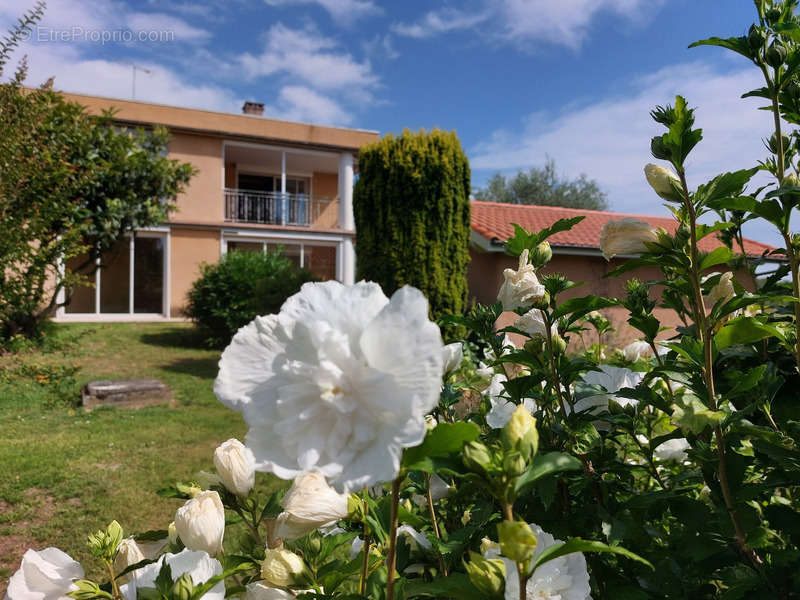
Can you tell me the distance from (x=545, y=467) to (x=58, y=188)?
873cm

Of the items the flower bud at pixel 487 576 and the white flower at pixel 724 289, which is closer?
the flower bud at pixel 487 576

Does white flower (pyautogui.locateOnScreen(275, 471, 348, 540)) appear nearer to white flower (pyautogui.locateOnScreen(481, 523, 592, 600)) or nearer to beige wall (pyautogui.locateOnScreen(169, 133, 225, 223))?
white flower (pyautogui.locateOnScreen(481, 523, 592, 600))

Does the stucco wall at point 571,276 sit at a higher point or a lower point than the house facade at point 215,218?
lower

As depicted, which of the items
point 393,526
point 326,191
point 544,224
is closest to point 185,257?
point 326,191

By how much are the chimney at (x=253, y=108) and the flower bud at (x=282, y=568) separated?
1762cm

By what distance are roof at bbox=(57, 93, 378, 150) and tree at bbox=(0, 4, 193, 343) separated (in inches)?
170

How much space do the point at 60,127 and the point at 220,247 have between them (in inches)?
256

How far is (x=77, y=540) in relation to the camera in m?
3.40

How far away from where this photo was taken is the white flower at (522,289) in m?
1.03

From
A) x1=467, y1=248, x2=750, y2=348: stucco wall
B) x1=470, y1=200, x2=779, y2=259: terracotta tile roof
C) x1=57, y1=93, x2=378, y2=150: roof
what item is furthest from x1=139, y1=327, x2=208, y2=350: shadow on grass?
x1=470, y1=200, x2=779, y2=259: terracotta tile roof

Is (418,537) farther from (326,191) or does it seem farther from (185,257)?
(326,191)

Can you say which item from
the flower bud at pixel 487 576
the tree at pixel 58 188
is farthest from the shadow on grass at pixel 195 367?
the flower bud at pixel 487 576

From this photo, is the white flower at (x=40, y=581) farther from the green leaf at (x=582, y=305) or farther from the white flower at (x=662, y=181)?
the white flower at (x=662, y=181)

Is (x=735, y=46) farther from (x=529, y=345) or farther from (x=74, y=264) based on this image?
(x=74, y=264)
